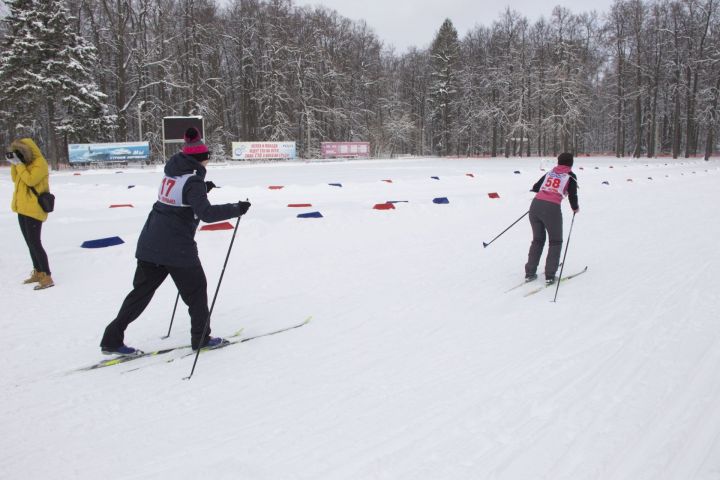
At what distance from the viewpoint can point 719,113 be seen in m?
38.1

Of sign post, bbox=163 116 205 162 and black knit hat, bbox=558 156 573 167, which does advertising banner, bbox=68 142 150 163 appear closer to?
sign post, bbox=163 116 205 162

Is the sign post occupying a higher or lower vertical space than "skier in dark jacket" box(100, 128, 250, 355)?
higher

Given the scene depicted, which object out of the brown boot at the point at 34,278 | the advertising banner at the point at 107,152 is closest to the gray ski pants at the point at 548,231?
the brown boot at the point at 34,278

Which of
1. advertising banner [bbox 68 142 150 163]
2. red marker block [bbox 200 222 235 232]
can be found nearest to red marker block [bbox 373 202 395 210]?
red marker block [bbox 200 222 235 232]

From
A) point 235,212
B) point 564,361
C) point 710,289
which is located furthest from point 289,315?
point 710,289

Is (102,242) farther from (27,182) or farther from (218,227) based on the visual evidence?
(27,182)

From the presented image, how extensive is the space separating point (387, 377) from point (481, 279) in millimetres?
3034

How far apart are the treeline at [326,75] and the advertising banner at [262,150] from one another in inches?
243

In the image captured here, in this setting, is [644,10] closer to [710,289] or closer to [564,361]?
[710,289]

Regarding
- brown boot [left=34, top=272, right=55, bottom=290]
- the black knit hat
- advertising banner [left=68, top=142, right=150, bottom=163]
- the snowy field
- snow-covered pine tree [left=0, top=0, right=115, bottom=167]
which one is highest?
snow-covered pine tree [left=0, top=0, right=115, bottom=167]

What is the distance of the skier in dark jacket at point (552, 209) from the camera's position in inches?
231

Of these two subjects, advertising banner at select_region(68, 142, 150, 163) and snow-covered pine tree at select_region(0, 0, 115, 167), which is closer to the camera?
snow-covered pine tree at select_region(0, 0, 115, 167)

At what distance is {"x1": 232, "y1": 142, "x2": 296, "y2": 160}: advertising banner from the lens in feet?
112

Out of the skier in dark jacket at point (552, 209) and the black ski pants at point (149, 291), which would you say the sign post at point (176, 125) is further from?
the black ski pants at point (149, 291)
